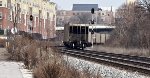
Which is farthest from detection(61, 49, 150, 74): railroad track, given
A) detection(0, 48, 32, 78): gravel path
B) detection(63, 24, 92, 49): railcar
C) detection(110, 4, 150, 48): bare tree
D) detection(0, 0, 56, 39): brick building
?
detection(0, 0, 56, 39): brick building

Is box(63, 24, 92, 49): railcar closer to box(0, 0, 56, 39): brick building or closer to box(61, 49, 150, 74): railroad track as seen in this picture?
box(61, 49, 150, 74): railroad track

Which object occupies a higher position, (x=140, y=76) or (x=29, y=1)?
(x=29, y=1)

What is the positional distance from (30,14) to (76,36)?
64668mm

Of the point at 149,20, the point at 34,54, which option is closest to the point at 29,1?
the point at 149,20

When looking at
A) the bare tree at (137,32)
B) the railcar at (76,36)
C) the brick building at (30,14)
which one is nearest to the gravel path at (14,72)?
the bare tree at (137,32)

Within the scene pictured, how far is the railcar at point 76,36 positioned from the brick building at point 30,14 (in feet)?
134

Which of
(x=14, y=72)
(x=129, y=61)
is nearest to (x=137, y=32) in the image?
(x=129, y=61)

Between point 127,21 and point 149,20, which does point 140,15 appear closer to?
point 149,20

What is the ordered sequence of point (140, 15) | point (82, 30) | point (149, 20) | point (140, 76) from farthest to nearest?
1. point (140, 15)
2. point (149, 20)
3. point (82, 30)
4. point (140, 76)

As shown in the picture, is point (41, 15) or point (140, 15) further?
point (41, 15)

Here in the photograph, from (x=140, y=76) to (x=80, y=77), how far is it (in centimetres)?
813

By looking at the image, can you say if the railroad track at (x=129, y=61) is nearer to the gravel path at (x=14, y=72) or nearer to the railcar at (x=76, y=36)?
the gravel path at (x=14, y=72)

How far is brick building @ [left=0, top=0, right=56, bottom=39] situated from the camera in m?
105

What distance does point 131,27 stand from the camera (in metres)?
69.4
